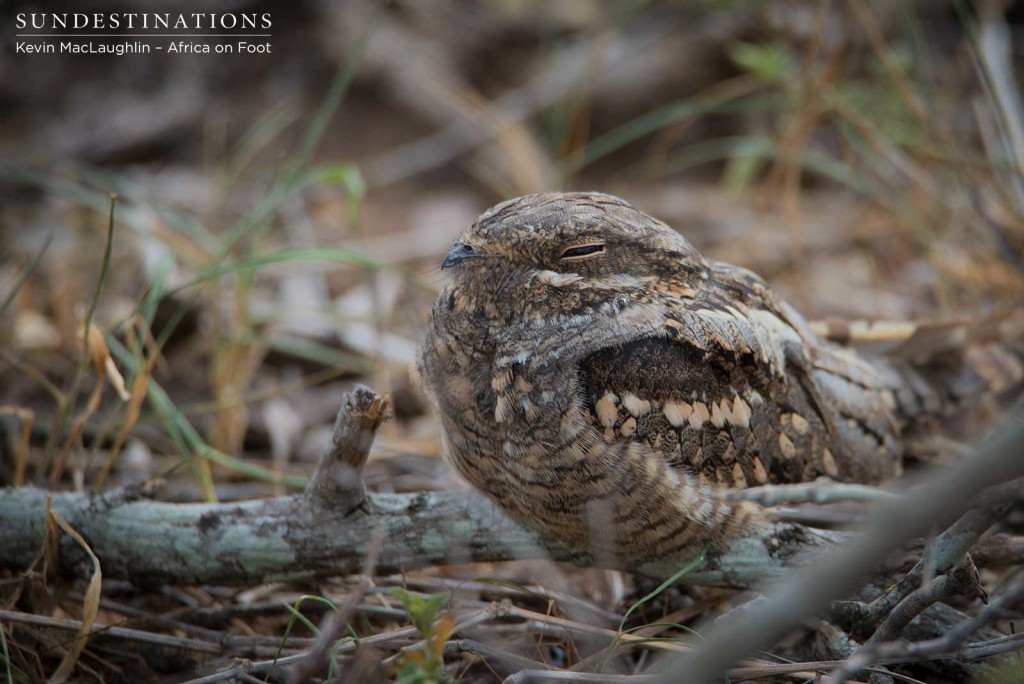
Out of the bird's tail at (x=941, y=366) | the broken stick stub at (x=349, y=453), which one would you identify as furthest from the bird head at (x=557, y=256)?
the bird's tail at (x=941, y=366)

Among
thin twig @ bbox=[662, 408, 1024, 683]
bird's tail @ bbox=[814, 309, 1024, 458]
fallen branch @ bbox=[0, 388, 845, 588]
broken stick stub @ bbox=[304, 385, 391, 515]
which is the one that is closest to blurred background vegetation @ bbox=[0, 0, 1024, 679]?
fallen branch @ bbox=[0, 388, 845, 588]

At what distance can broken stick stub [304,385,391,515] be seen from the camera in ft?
6.07

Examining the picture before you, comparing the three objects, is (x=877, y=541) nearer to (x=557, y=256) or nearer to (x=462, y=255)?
(x=557, y=256)

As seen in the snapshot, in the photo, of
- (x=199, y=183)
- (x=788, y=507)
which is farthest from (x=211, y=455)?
(x=199, y=183)

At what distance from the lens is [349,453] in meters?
1.92

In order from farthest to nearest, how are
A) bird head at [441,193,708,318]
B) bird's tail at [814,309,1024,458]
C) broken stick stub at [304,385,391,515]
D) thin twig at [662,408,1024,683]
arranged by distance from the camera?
bird's tail at [814,309,1024,458] → bird head at [441,193,708,318] → broken stick stub at [304,385,391,515] → thin twig at [662,408,1024,683]

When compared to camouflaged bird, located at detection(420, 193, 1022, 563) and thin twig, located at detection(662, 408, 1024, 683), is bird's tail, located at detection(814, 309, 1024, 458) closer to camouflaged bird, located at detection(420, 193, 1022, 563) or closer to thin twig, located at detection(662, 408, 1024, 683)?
camouflaged bird, located at detection(420, 193, 1022, 563)

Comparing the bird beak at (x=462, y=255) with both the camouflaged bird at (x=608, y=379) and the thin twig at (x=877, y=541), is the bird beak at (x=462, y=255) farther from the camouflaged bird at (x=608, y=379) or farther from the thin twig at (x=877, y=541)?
the thin twig at (x=877, y=541)

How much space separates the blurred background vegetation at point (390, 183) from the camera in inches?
115

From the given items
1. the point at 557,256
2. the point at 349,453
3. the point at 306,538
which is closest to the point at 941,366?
the point at 557,256

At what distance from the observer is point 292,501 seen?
2068mm

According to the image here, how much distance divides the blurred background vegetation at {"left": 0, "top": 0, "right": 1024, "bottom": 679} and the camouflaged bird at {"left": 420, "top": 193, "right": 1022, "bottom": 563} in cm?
58

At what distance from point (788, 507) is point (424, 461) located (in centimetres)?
125

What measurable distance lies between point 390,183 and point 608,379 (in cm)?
336
